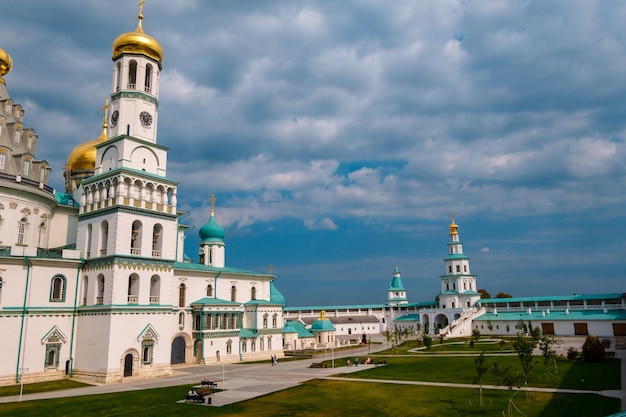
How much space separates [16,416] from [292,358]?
30326mm

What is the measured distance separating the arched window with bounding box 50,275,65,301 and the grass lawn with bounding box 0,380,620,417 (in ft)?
33.5

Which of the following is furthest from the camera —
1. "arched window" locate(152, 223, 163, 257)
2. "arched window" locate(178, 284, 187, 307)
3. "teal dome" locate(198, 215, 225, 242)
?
"teal dome" locate(198, 215, 225, 242)

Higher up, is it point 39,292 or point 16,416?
point 39,292

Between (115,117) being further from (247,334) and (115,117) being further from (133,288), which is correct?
(247,334)

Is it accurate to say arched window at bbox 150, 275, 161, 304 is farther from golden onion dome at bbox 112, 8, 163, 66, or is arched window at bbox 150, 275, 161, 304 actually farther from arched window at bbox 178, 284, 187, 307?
golden onion dome at bbox 112, 8, 163, 66

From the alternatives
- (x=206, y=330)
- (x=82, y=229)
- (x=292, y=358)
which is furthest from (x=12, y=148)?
(x=292, y=358)

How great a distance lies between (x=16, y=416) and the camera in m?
21.2

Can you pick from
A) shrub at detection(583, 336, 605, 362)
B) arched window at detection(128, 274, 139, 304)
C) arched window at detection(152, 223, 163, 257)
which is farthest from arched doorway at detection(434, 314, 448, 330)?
arched window at detection(128, 274, 139, 304)

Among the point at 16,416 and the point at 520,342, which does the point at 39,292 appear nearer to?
the point at 16,416

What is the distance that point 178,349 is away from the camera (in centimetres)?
4462

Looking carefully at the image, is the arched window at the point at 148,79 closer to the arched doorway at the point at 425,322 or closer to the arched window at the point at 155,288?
the arched window at the point at 155,288

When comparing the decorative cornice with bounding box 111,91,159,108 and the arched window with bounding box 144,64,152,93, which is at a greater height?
the arched window with bounding box 144,64,152,93

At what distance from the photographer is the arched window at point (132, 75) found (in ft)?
122

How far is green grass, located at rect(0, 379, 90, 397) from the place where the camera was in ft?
91.7
